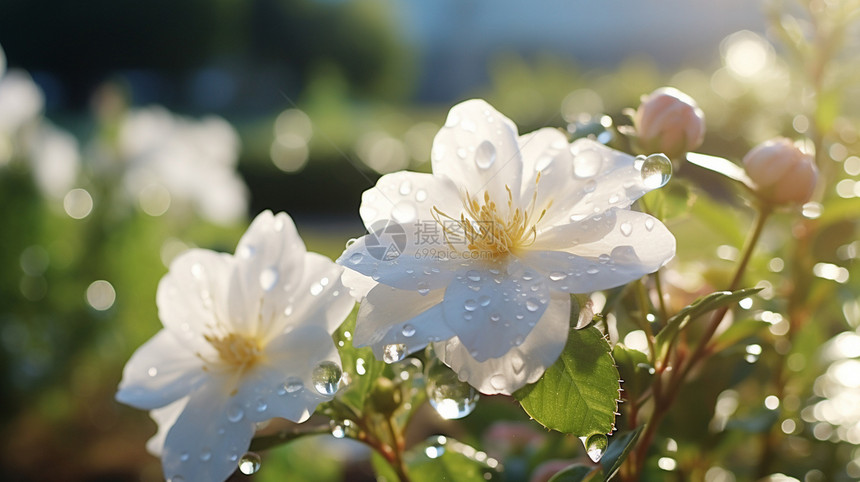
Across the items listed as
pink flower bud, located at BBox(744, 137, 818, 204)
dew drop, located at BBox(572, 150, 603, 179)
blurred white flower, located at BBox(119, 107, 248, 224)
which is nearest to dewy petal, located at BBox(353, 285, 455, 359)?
dew drop, located at BBox(572, 150, 603, 179)

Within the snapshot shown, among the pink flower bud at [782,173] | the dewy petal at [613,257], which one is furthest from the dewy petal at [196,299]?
the pink flower bud at [782,173]

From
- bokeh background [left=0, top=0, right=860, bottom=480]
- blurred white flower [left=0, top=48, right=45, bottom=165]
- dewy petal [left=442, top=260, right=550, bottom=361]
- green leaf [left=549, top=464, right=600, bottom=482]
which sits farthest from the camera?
blurred white flower [left=0, top=48, right=45, bottom=165]

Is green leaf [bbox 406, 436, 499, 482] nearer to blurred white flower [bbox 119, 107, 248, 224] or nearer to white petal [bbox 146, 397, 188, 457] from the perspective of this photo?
white petal [bbox 146, 397, 188, 457]

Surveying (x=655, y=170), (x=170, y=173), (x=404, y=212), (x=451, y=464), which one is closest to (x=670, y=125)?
(x=655, y=170)

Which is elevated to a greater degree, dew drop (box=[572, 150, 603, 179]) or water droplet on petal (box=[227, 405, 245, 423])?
dew drop (box=[572, 150, 603, 179])

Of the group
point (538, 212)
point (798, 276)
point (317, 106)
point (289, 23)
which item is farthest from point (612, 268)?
point (289, 23)

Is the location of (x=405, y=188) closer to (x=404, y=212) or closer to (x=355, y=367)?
(x=404, y=212)

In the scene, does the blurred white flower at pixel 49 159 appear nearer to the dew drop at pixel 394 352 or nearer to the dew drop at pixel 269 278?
the dew drop at pixel 269 278
